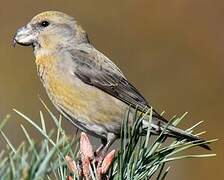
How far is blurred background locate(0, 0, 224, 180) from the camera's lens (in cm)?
863

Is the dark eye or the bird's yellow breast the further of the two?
the dark eye

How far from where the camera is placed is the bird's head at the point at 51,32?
4652 mm

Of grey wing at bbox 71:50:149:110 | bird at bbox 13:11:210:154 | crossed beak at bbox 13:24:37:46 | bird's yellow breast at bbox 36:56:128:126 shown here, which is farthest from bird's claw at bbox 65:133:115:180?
crossed beak at bbox 13:24:37:46

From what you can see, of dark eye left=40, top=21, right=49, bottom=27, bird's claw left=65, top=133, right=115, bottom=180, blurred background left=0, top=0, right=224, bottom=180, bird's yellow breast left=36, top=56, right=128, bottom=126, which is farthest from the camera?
blurred background left=0, top=0, right=224, bottom=180

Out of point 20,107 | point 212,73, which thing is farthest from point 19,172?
point 212,73

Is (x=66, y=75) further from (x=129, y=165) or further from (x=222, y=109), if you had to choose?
(x=222, y=109)

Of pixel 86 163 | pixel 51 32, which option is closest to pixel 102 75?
pixel 51 32

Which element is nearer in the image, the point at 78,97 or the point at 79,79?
the point at 78,97

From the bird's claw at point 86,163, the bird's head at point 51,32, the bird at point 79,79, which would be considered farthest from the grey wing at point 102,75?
the bird's claw at point 86,163

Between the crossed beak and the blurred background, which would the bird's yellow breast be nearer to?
the crossed beak

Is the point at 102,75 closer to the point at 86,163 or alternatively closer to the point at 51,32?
the point at 51,32

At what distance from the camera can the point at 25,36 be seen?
459 centimetres

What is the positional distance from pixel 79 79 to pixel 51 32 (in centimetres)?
43

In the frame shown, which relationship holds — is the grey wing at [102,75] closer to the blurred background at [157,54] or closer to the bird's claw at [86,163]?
the bird's claw at [86,163]
